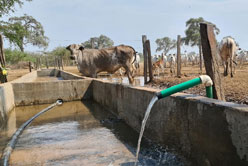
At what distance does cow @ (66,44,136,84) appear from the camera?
8930mm

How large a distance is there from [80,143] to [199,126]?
212 cm

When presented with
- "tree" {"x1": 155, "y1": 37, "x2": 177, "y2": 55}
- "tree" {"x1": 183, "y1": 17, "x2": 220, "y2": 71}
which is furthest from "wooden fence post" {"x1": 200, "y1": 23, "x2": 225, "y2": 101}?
"tree" {"x1": 155, "y1": 37, "x2": 177, "y2": 55}

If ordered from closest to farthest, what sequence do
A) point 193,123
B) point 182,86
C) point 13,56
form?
point 182,86 < point 193,123 < point 13,56

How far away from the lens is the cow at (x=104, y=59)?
8930 mm

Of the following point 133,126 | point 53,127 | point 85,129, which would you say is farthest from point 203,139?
point 53,127

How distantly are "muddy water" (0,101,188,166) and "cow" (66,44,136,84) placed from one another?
10.6 ft

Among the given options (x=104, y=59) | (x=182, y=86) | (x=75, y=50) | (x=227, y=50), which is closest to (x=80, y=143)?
(x=182, y=86)

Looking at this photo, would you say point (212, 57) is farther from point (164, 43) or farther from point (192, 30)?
point (164, 43)

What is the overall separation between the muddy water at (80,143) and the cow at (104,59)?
3.24 meters

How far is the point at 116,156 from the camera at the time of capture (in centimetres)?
333

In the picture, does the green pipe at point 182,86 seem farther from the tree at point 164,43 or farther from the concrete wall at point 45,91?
the tree at point 164,43

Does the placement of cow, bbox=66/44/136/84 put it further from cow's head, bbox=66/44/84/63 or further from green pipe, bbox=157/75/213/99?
green pipe, bbox=157/75/213/99

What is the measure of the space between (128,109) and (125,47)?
469cm

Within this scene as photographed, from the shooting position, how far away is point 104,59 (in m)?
9.12
